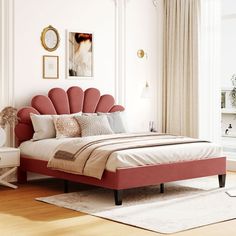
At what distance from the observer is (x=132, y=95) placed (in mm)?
8117

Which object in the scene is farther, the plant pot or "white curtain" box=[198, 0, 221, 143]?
"white curtain" box=[198, 0, 221, 143]

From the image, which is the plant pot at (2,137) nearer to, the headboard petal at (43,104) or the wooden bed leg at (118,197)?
the headboard petal at (43,104)

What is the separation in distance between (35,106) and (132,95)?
173 cm

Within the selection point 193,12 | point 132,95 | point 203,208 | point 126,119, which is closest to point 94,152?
point 203,208

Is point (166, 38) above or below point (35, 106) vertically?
above

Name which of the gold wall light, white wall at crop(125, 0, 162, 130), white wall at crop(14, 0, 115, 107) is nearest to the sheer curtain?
white wall at crop(125, 0, 162, 130)

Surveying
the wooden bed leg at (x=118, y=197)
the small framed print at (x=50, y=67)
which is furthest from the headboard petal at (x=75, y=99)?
the wooden bed leg at (x=118, y=197)

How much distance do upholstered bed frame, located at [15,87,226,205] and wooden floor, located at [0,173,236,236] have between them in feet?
1.65

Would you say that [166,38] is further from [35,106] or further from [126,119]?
[35,106]

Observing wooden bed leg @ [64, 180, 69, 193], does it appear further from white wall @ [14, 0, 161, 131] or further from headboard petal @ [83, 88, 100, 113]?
headboard petal @ [83, 88, 100, 113]

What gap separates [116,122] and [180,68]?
5.01ft

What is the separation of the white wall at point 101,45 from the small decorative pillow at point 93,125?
2.36 feet

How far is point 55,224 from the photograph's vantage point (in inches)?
187

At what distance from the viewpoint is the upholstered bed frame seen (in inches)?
218
